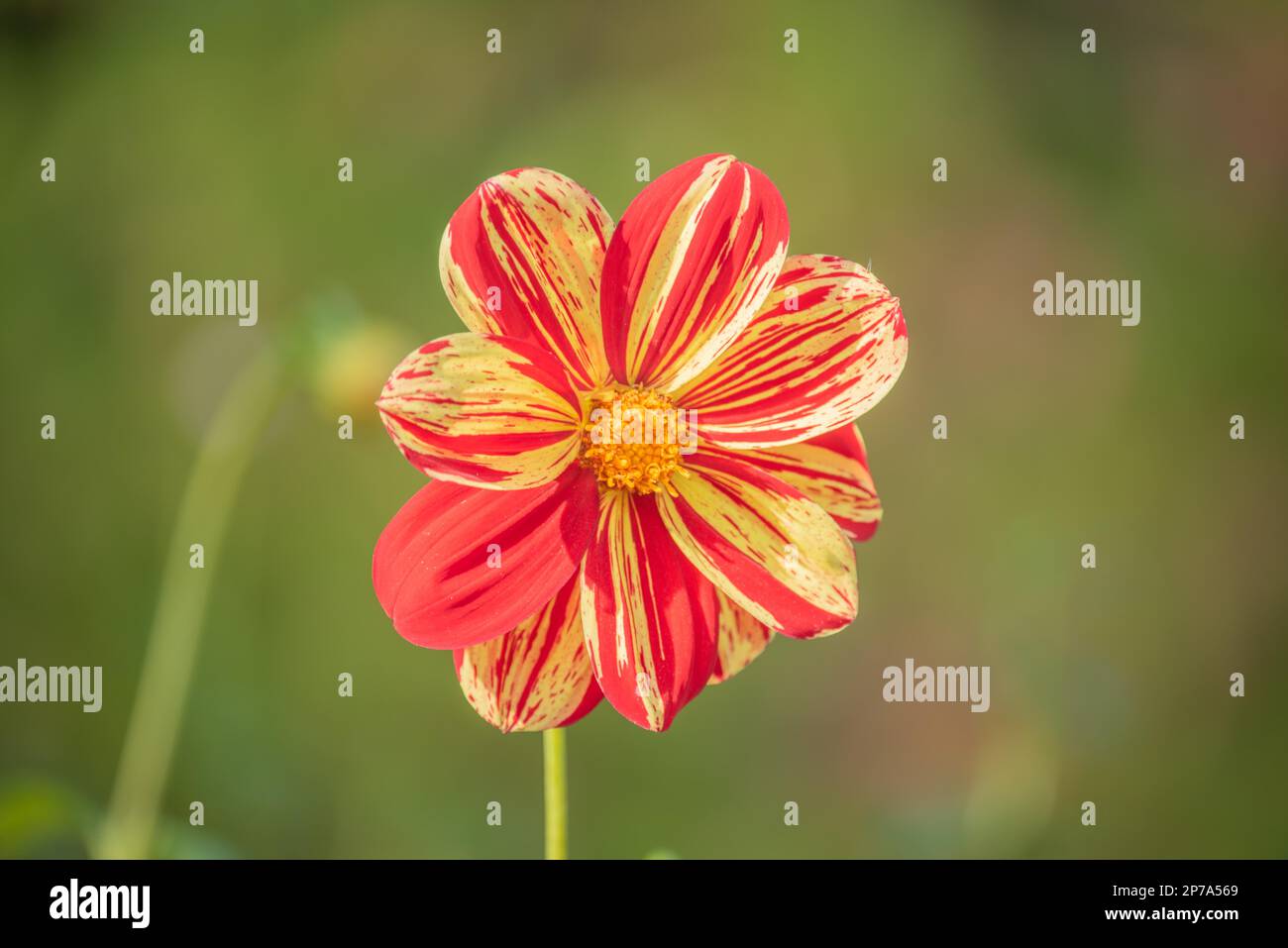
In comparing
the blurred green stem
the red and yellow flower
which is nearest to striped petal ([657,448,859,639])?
the red and yellow flower

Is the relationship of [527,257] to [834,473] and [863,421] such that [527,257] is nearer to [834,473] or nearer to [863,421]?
[834,473]

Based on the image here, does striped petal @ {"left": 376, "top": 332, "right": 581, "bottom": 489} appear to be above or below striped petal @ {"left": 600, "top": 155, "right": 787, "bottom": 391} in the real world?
below

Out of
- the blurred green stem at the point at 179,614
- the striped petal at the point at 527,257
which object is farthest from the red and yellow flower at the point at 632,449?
the blurred green stem at the point at 179,614

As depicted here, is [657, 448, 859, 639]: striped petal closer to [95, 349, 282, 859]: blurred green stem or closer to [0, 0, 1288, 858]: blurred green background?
[95, 349, 282, 859]: blurred green stem

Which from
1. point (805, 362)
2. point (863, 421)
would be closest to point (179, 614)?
point (863, 421)

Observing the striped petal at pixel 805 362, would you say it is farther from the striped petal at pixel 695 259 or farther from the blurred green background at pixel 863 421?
the blurred green background at pixel 863 421

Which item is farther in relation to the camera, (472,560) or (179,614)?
Answer: (179,614)

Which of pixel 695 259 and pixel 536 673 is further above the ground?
pixel 695 259
